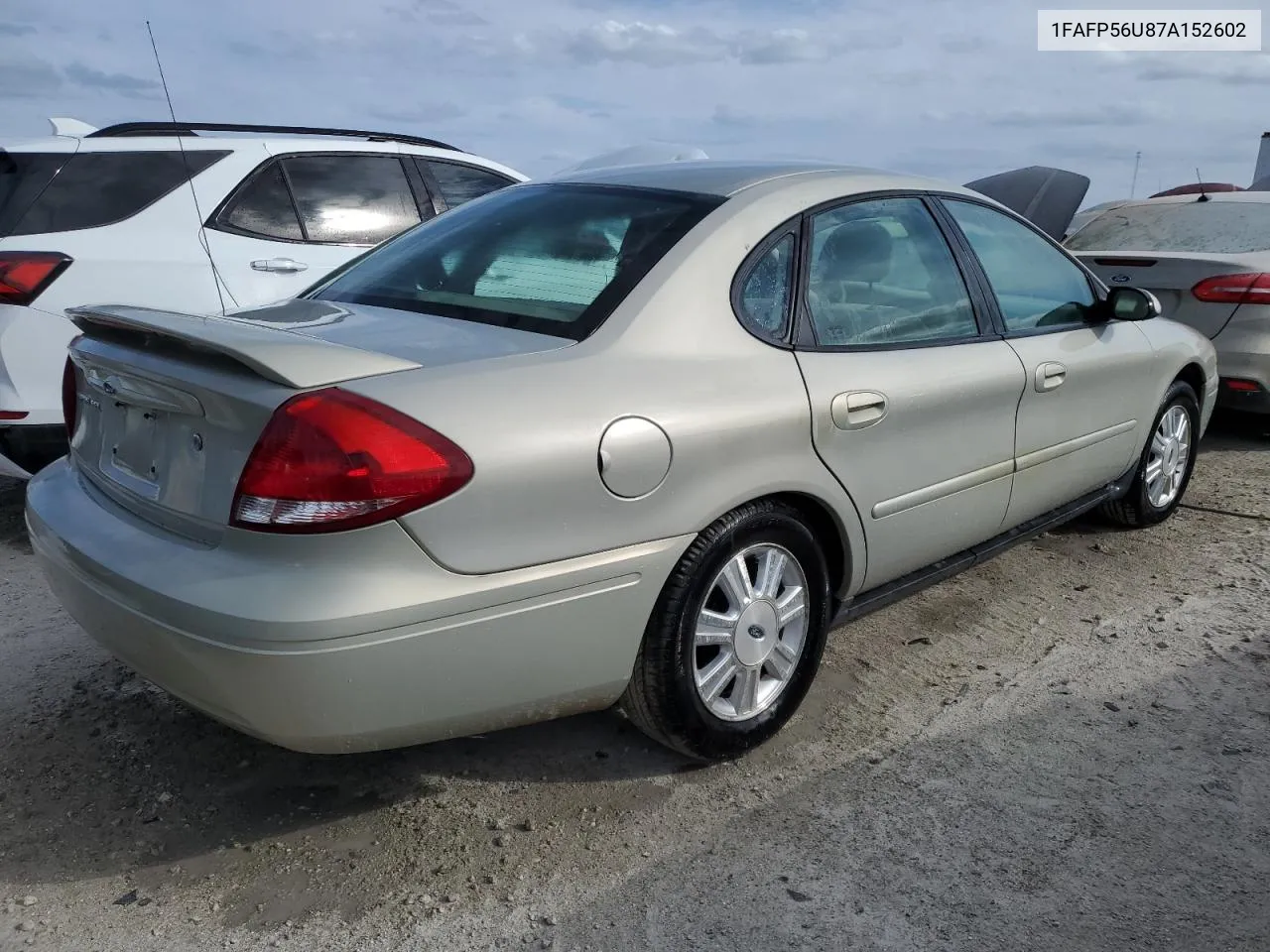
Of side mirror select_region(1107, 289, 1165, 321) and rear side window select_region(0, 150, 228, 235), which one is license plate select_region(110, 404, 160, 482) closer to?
rear side window select_region(0, 150, 228, 235)

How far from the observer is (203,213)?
4988 mm

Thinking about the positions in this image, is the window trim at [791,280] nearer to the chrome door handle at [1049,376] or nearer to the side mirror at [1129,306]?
the chrome door handle at [1049,376]

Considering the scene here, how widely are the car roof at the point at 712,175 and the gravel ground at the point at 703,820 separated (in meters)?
1.47

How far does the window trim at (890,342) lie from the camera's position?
2.92 meters

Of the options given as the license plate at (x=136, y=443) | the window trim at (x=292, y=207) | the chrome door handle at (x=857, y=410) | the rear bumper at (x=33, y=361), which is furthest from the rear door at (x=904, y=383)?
the rear bumper at (x=33, y=361)

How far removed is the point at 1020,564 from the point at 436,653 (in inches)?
116

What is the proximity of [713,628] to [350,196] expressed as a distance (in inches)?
148

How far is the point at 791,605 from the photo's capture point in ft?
9.61

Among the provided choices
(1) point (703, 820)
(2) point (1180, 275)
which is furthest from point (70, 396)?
(2) point (1180, 275)

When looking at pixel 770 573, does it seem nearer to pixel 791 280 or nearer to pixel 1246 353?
pixel 791 280

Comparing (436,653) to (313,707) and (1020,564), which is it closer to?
(313,707)

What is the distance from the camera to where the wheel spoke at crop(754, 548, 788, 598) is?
2.82 metres

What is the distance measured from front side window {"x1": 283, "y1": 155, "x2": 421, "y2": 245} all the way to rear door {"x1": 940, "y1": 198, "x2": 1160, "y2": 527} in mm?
3113

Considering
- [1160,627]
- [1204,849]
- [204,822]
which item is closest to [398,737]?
[204,822]
